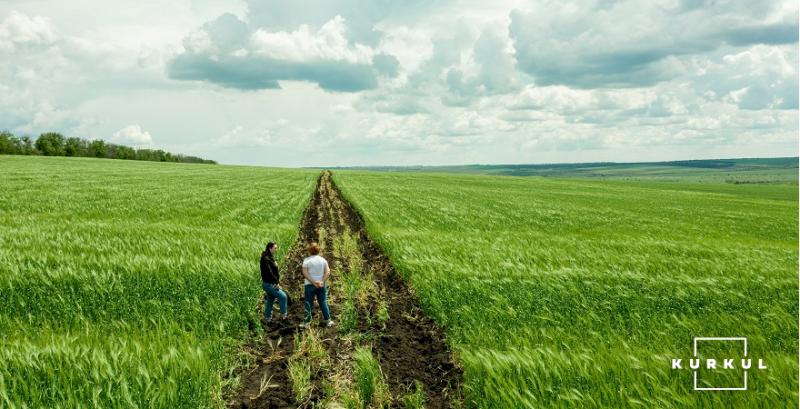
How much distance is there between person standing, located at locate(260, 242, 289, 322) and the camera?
28.4 feet

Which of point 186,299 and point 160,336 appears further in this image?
point 186,299

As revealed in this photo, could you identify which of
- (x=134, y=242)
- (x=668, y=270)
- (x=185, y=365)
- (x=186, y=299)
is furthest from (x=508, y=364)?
(x=134, y=242)

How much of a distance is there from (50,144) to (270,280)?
7199 inches

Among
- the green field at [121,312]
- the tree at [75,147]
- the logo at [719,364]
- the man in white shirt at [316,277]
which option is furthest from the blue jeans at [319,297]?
the tree at [75,147]

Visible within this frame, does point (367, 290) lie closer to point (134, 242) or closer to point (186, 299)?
point (186, 299)

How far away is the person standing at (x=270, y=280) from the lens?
8.66 meters

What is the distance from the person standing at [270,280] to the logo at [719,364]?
6.71 m

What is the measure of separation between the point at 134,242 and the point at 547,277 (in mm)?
12316

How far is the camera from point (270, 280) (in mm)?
8750

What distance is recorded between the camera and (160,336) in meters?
7.15

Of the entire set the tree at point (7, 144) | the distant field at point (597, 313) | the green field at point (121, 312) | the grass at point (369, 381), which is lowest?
the grass at point (369, 381)

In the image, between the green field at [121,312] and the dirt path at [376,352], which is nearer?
the green field at [121,312]

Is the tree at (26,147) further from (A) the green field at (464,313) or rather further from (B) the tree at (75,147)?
(A) the green field at (464,313)

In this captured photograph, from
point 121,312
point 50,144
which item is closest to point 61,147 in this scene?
point 50,144
